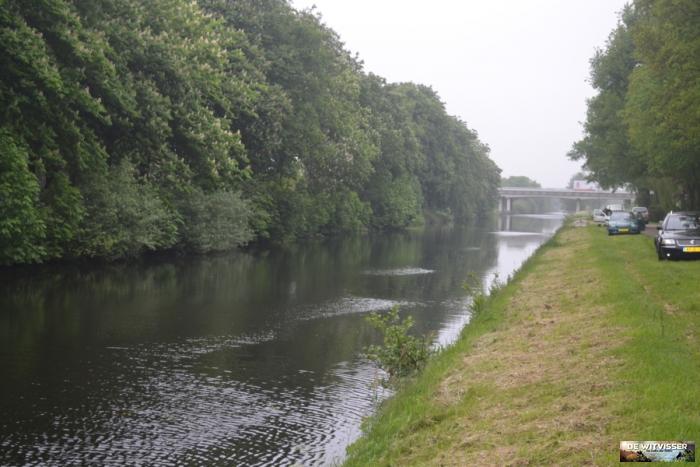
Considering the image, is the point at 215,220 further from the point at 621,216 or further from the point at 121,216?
the point at 621,216

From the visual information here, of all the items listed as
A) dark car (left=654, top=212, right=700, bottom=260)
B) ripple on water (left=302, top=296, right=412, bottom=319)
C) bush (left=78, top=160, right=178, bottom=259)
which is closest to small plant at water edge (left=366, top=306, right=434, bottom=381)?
ripple on water (left=302, top=296, right=412, bottom=319)

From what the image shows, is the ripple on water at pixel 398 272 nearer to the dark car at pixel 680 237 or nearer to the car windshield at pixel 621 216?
the dark car at pixel 680 237

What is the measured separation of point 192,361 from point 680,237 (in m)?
19.7

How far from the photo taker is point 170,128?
38844 mm

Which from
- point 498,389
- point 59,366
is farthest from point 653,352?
point 59,366

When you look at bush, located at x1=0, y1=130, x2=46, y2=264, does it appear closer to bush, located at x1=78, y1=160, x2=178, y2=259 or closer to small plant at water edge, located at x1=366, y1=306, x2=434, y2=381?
bush, located at x1=78, y1=160, x2=178, y2=259

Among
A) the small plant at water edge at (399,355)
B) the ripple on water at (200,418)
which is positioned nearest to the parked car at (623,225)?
the ripple on water at (200,418)

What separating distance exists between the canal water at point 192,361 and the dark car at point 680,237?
7.71 metres

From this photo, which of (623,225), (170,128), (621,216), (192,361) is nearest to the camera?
(192,361)

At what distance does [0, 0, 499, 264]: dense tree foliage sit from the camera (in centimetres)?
3095

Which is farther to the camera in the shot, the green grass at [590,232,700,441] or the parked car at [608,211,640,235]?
the parked car at [608,211,640,235]

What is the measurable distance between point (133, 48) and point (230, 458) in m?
30.7

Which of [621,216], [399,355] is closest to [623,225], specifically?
[621,216]

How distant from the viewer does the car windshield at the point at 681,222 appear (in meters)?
30.9
